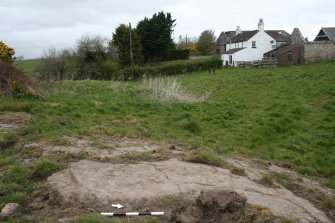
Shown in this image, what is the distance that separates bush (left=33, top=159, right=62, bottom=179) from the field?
211 mm

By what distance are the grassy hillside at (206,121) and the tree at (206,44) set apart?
61.8 m

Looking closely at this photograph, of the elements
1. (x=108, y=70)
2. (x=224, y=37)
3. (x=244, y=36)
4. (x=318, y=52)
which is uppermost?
(x=224, y=37)

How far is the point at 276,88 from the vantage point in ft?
80.7

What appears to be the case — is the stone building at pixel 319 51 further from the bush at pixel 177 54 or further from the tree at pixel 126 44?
the tree at pixel 126 44

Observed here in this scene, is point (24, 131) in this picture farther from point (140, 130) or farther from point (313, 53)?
point (313, 53)

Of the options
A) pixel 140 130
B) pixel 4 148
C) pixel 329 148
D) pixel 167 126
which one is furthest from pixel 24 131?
pixel 329 148

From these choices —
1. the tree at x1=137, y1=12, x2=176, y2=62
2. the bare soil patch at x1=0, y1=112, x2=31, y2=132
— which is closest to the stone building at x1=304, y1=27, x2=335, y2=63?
the tree at x1=137, y1=12, x2=176, y2=62

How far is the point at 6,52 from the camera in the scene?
17625 millimetres

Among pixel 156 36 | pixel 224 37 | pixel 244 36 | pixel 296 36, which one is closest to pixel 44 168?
pixel 156 36

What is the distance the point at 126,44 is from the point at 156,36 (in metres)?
7.19

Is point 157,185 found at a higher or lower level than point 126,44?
lower

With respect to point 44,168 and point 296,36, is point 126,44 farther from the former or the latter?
point 44,168

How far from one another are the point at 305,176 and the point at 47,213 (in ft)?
21.0

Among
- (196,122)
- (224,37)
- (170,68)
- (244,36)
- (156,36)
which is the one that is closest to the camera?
(196,122)
